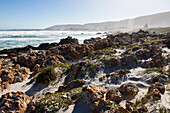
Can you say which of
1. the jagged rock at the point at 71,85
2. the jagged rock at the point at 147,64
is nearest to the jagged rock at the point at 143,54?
the jagged rock at the point at 147,64

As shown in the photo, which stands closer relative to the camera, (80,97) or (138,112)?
(138,112)

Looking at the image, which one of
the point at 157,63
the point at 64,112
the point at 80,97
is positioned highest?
the point at 157,63

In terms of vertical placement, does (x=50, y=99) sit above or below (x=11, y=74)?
above

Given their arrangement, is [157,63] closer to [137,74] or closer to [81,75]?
[137,74]

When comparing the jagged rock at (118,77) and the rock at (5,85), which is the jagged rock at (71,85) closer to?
the jagged rock at (118,77)

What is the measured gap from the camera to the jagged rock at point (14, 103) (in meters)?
4.05

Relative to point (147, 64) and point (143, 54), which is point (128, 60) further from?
point (143, 54)

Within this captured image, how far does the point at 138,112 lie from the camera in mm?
3389

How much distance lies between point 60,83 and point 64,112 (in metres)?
4.58

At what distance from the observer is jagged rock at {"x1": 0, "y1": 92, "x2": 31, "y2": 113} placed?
13.3 ft

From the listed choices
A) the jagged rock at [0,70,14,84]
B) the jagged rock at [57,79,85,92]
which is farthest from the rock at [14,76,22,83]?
the jagged rock at [57,79,85,92]

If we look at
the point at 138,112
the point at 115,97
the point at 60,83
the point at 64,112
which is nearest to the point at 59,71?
the point at 60,83

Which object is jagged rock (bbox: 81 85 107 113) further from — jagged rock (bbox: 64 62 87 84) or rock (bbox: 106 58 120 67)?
rock (bbox: 106 58 120 67)

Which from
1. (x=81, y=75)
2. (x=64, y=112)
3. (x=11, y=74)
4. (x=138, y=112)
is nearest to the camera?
(x=138, y=112)
